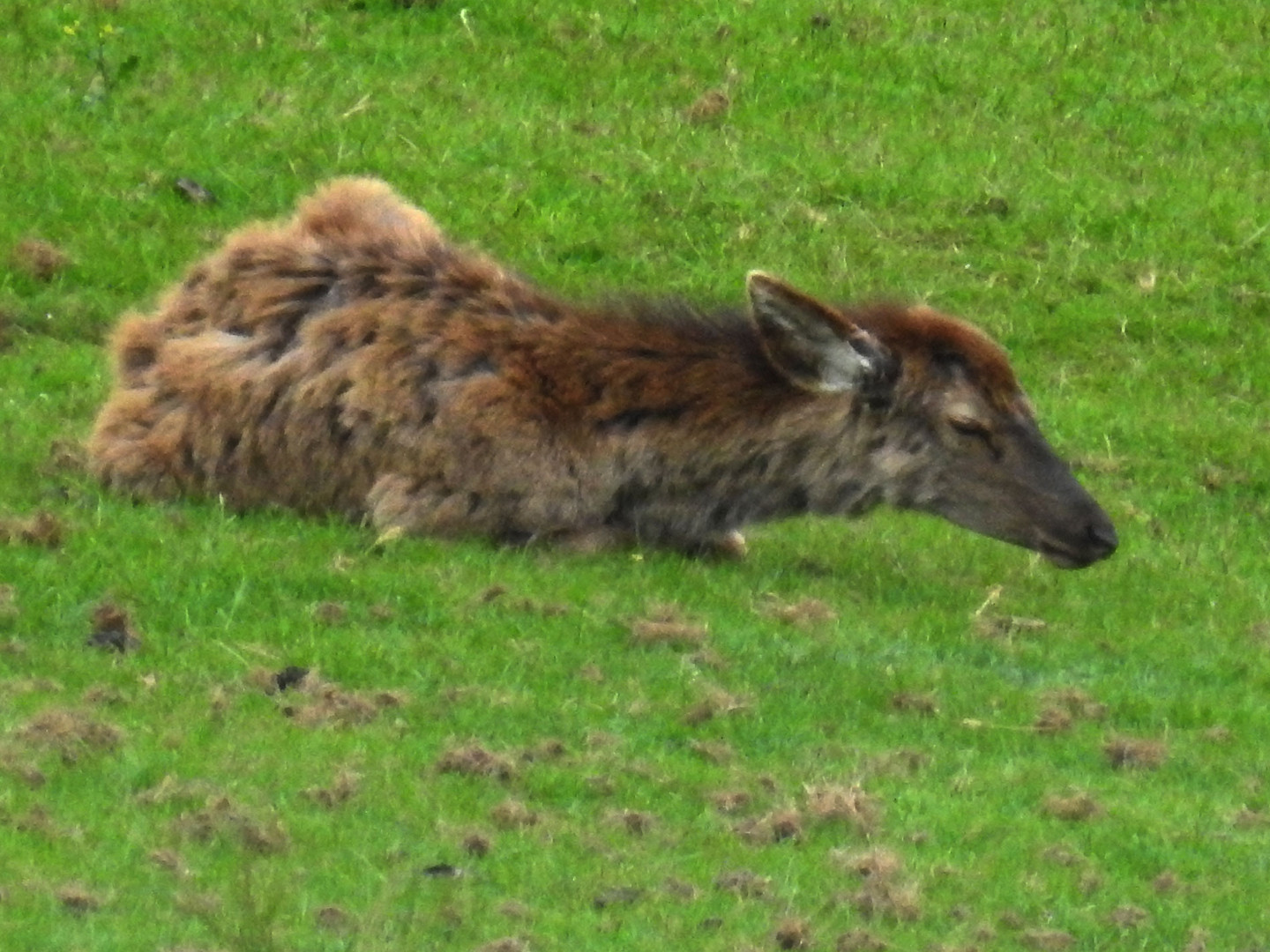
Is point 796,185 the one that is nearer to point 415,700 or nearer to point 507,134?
point 507,134

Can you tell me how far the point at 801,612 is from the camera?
1129 centimetres

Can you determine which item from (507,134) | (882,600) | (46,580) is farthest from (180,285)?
(507,134)

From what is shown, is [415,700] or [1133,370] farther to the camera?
[1133,370]

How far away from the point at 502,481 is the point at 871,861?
3908 millimetres

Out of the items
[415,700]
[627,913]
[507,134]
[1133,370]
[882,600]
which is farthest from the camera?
[507,134]

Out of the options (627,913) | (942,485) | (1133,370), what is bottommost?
(1133,370)

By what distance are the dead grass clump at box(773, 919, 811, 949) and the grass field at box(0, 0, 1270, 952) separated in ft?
0.05

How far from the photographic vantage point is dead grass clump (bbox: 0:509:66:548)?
35.8ft

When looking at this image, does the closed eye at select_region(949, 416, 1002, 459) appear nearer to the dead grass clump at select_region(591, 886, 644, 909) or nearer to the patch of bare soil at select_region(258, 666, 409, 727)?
the patch of bare soil at select_region(258, 666, 409, 727)

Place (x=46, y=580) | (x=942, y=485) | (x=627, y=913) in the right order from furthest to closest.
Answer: (x=942, y=485) → (x=46, y=580) → (x=627, y=913)

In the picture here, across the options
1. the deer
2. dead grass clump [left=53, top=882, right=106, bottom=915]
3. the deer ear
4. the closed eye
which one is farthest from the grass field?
the deer ear

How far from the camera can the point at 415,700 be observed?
377 inches

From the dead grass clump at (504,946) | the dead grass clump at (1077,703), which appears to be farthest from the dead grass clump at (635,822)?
the dead grass clump at (1077,703)

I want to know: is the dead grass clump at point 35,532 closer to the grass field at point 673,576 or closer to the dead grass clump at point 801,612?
the grass field at point 673,576
